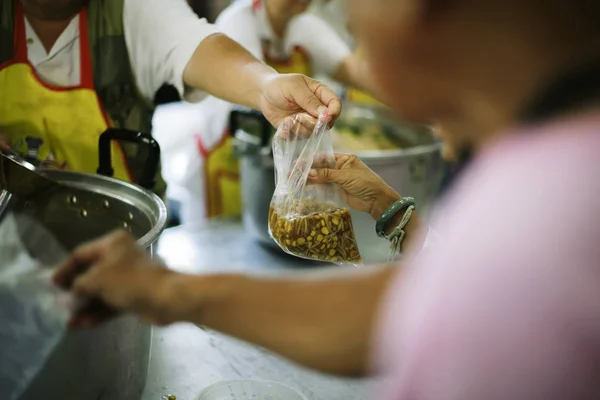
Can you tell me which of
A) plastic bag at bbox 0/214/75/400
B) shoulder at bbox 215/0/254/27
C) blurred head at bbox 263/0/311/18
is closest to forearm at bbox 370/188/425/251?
plastic bag at bbox 0/214/75/400

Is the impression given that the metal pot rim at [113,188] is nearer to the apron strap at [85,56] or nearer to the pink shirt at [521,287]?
the apron strap at [85,56]

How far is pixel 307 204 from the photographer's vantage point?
76cm

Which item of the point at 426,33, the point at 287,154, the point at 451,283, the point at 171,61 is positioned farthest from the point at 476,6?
the point at 171,61

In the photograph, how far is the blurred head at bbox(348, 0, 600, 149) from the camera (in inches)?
11.4

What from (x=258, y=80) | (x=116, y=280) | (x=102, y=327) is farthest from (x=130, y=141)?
(x=116, y=280)

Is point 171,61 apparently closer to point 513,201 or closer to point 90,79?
point 90,79

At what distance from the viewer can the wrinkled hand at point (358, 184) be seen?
0.69 meters

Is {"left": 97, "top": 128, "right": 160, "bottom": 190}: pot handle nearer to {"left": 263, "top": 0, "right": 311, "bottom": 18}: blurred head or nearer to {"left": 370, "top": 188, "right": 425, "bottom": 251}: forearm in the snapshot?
{"left": 370, "top": 188, "right": 425, "bottom": 251}: forearm

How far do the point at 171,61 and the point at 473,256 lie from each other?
0.65m

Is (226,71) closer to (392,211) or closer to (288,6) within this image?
(392,211)

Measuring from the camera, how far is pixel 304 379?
33.3 inches

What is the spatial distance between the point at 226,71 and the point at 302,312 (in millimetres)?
554

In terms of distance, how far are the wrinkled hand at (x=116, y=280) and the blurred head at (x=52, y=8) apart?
530 millimetres

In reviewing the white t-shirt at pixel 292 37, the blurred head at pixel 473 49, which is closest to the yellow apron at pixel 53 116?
the white t-shirt at pixel 292 37
